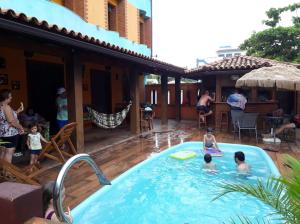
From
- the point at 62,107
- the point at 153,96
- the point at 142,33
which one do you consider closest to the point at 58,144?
the point at 62,107

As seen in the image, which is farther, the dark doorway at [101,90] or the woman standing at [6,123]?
the dark doorway at [101,90]

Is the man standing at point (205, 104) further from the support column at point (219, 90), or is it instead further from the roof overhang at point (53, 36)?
the roof overhang at point (53, 36)

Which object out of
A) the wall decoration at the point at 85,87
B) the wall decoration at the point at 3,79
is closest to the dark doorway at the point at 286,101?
the wall decoration at the point at 85,87

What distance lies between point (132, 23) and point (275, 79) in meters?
8.19

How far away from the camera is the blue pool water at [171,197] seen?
14.4 ft

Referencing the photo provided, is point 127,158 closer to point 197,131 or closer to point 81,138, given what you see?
point 81,138

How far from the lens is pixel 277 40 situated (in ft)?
68.0

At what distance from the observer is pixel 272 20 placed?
21609 mm

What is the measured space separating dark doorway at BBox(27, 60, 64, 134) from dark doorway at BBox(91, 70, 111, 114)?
2215 mm

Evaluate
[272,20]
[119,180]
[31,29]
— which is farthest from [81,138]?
[272,20]

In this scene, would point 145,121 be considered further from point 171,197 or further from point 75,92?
point 171,197

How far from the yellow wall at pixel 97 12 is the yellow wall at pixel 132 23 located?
7.40 feet

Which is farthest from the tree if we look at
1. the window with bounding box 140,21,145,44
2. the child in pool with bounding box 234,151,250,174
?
the child in pool with bounding box 234,151,250,174

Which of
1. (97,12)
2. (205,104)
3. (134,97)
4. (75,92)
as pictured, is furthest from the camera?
(205,104)
